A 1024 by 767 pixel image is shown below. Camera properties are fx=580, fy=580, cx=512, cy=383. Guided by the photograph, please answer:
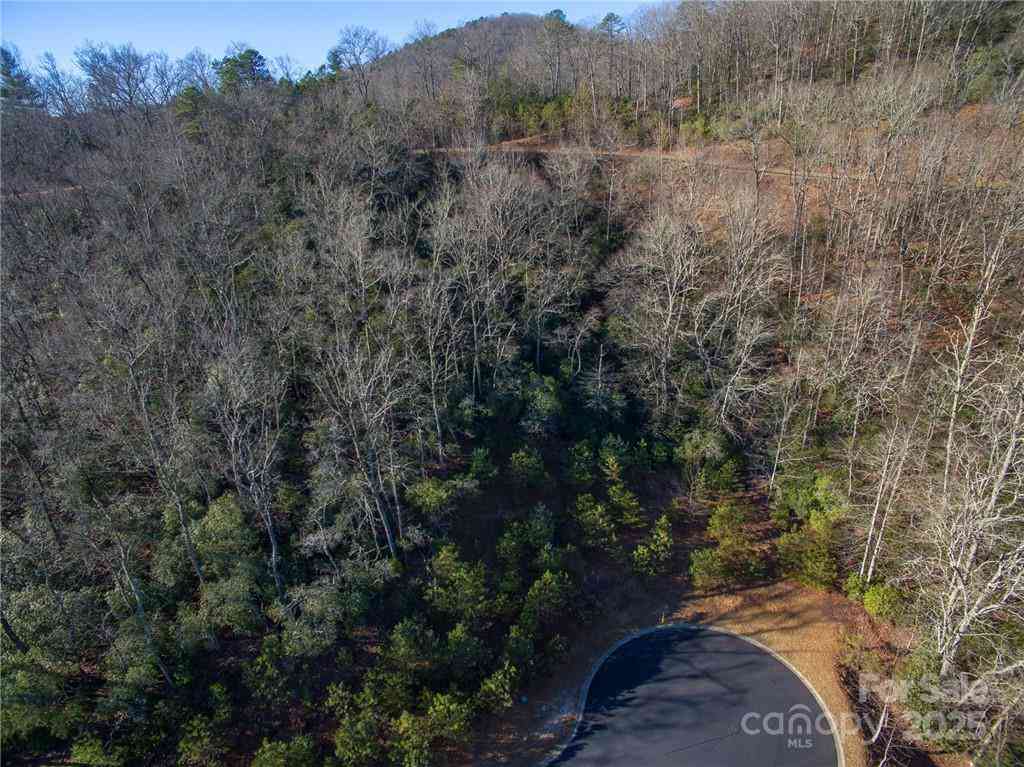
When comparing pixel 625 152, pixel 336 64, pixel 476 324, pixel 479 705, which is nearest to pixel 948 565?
pixel 479 705

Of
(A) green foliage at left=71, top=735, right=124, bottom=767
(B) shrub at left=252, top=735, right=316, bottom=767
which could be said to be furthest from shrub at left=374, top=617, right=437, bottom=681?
(A) green foliage at left=71, top=735, right=124, bottom=767

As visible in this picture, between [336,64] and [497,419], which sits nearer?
[497,419]

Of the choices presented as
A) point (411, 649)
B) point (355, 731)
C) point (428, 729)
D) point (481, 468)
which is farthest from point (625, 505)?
point (355, 731)

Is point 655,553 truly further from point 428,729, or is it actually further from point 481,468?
point 428,729

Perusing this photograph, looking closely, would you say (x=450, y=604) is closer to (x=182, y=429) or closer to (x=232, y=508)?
(x=232, y=508)

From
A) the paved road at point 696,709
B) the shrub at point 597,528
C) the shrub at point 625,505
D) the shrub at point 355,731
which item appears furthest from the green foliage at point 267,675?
the shrub at point 625,505

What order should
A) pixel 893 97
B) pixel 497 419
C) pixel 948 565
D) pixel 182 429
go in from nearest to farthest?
pixel 948 565 < pixel 182 429 < pixel 497 419 < pixel 893 97
